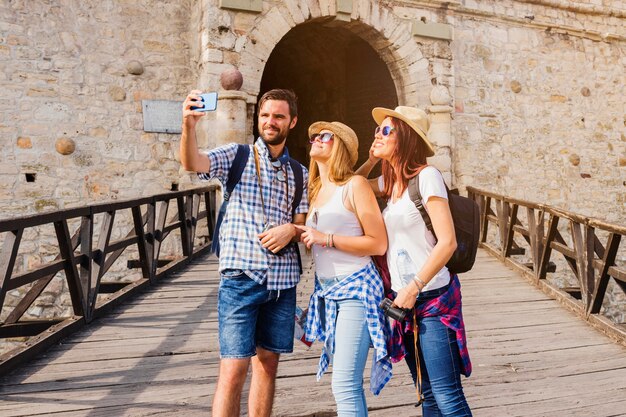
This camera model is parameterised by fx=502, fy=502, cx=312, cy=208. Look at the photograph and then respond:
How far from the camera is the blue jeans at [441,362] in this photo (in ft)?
5.27

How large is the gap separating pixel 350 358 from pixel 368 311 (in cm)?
16

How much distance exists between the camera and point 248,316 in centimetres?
176

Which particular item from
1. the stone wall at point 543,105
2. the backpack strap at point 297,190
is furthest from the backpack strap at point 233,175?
the stone wall at point 543,105

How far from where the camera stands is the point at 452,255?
1694 mm

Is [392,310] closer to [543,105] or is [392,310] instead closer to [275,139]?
[275,139]

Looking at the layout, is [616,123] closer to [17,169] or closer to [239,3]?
[239,3]

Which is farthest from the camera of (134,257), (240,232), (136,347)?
(134,257)

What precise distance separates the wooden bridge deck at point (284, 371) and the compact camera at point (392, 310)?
0.96 metres

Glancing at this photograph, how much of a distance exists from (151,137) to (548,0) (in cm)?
657

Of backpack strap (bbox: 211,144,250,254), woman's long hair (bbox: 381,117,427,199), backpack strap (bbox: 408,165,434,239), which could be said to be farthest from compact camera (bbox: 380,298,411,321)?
backpack strap (bbox: 211,144,250,254)

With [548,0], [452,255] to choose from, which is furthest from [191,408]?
[548,0]

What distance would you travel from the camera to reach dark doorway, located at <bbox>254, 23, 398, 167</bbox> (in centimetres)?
865

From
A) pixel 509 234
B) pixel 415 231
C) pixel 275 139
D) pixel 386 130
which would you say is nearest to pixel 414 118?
pixel 386 130

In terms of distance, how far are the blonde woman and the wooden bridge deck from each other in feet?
2.66
